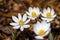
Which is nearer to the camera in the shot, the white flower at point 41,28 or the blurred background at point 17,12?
the white flower at point 41,28

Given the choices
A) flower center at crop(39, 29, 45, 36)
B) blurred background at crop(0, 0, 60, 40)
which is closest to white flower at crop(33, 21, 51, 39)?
flower center at crop(39, 29, 45, 36)

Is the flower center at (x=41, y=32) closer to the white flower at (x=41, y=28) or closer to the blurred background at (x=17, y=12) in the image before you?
the white flower at (x=41, y=28)

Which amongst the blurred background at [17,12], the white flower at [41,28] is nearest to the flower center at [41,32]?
the white flower at [41,28]

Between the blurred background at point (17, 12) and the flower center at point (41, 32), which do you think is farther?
the blurred background at point (17, 12)

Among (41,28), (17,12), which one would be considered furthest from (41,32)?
(17,12)

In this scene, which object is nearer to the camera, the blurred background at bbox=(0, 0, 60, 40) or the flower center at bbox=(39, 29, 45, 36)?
the flower center at bbox=(39, 29, 45, 36)

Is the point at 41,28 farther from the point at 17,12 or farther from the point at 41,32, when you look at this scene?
the point at 17,12

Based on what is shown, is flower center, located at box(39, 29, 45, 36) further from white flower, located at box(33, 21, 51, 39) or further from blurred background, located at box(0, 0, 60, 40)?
blurred background, located at box(0, 0, 60, 40)

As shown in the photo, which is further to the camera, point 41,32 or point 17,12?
point 17,12

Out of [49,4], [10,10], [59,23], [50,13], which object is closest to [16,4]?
[10,10]
